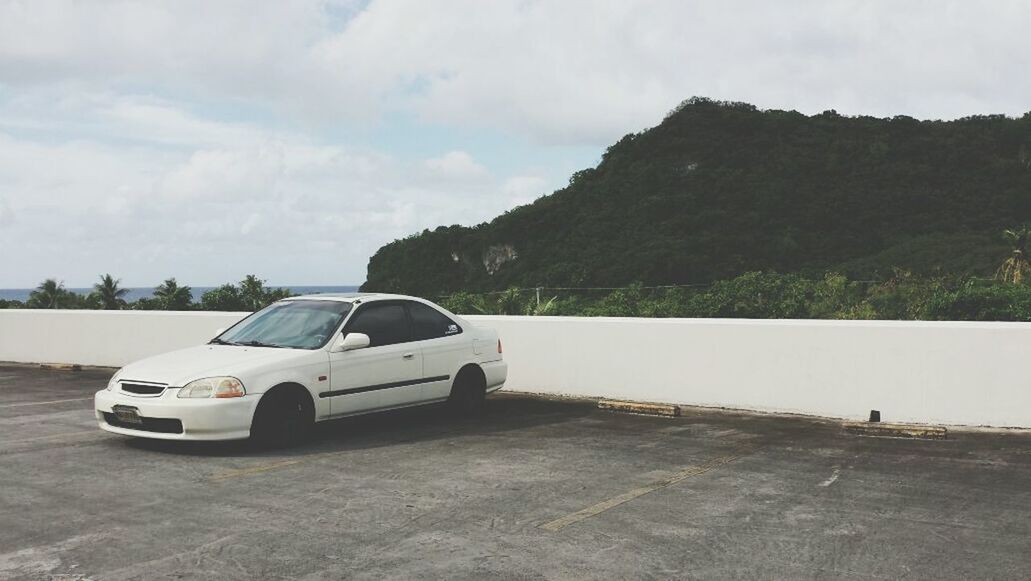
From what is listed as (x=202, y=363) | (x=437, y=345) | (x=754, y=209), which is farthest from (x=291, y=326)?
(x=754, y=209)

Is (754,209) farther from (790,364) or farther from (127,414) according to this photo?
(127,414)

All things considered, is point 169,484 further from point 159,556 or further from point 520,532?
point 520,532

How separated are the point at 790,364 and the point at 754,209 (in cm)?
7047

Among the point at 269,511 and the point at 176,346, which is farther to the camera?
the point at 176,346

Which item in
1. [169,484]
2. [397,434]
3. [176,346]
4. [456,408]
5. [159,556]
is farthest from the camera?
[176,346]

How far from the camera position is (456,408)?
10.4m

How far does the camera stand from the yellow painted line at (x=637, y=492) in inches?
228

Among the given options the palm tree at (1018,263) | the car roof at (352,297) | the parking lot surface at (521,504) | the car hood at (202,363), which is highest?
the palm tree at (1018,263)

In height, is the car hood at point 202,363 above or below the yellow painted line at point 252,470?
above

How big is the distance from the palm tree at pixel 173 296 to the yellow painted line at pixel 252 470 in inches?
1420

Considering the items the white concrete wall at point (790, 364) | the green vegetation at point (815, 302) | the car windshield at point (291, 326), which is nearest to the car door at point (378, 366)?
the car windshield at point (291, 326)

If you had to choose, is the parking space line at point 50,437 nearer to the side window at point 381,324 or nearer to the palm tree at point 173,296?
the side window at point 381,324

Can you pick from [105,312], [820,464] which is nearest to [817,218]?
[105,312]

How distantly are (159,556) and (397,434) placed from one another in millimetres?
4231
